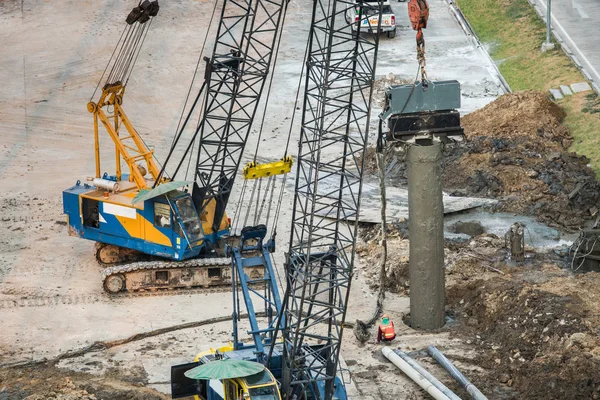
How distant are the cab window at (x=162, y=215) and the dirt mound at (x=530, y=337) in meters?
8.79

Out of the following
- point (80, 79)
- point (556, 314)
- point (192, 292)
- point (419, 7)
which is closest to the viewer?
point (419, 7)

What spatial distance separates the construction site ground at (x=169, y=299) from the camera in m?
30.3

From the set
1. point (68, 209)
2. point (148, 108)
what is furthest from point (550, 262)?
point (148, 108)

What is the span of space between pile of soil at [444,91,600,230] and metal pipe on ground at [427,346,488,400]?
1121 cm

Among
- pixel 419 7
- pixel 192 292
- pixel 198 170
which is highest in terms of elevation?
pixel 419 7

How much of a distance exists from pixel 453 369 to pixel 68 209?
47.5 feet

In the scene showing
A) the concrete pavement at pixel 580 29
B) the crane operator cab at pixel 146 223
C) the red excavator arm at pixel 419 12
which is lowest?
the crane operator cab at pixel 146 223

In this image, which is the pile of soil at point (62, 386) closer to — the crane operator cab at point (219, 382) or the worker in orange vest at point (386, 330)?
the crane operator cab at point (219, 382)

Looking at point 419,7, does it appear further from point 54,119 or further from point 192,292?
point 54,119

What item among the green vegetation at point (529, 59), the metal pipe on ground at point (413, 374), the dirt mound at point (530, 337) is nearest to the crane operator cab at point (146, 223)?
the metal pipe on ground at point (413, 374)

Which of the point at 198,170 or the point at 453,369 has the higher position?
the point at 198,170

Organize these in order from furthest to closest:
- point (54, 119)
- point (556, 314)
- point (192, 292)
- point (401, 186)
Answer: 1. point (54, 119)
2. point (401, 186)
3. point (192, 292)
4. point (556, 314)

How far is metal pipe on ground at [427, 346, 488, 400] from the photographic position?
29.1 metres

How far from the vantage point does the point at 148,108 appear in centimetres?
5472
